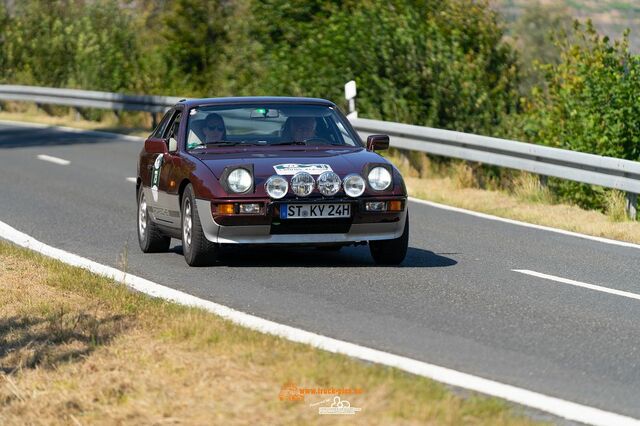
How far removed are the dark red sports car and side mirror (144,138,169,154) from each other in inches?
0.4

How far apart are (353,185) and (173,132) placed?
2.27 m

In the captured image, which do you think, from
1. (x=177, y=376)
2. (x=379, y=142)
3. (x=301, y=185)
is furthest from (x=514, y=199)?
(x=177, y=376)

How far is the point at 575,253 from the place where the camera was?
486 inches

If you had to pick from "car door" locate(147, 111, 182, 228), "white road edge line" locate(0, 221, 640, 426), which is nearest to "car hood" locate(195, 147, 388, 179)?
"car door" locate(147, 111, 182, 228)

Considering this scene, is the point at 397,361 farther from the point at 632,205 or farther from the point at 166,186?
the point at 632,205

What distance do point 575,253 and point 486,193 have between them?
5.29 meters

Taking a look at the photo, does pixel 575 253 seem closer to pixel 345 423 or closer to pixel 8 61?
pixel 345 423

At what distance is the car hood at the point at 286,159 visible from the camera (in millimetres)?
10516

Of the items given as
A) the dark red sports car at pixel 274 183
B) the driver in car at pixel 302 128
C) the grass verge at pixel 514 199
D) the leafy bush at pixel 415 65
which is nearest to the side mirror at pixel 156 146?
the dark red sports car at pixel 274 183

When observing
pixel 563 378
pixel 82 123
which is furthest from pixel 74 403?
pixel 82 123

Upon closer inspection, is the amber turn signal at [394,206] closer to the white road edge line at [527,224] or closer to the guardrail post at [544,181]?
the white road edge line at [527,224]

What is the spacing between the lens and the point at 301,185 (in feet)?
34.0

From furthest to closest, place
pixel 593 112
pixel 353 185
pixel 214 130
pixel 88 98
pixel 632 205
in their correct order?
pixel 88 98, pixel 593 112, pixel 632 205, pixel 214 130, pixel 353 185

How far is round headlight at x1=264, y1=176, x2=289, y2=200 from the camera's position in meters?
10.3
